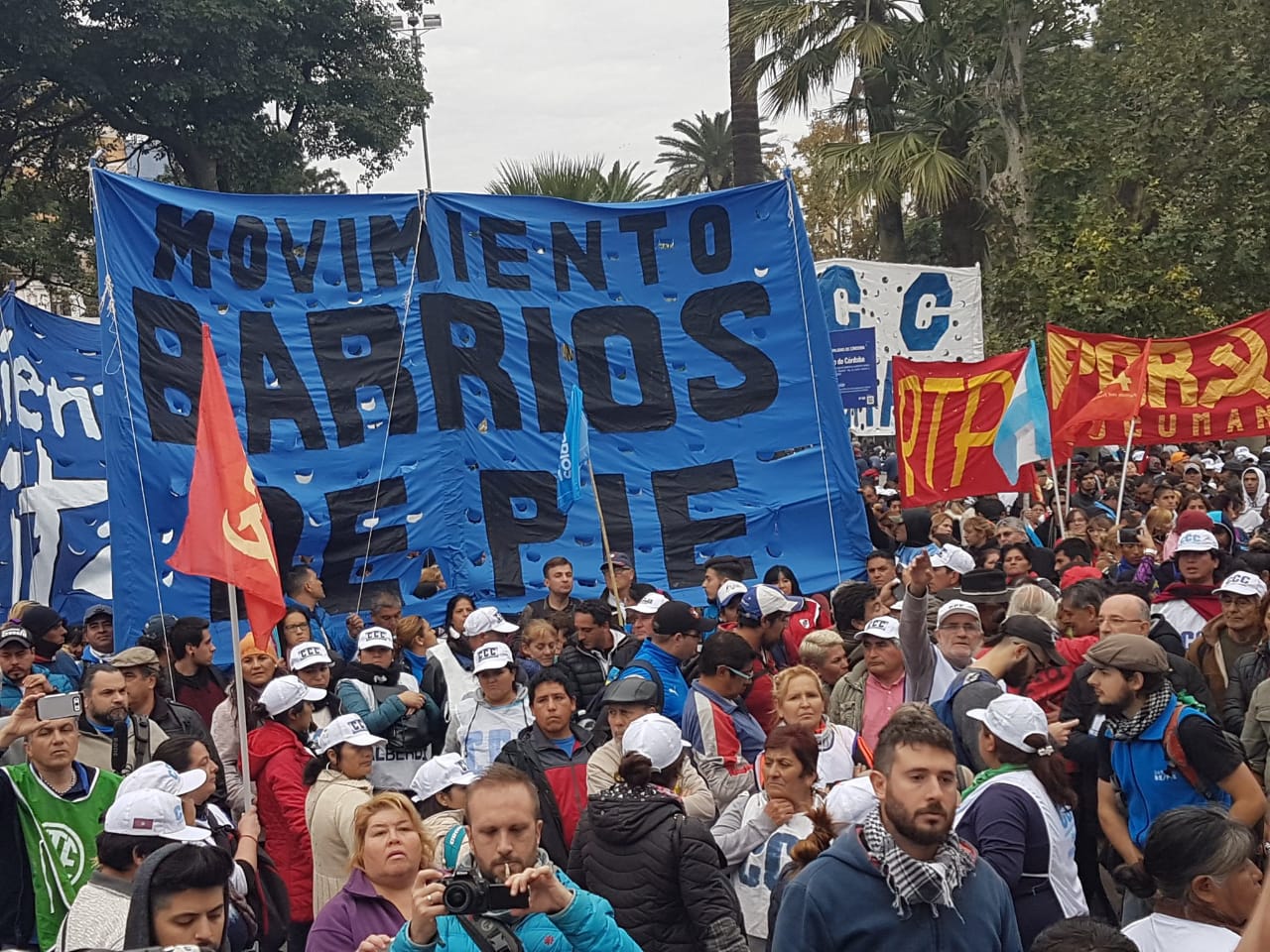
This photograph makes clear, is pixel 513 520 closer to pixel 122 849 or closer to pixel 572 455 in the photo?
pixel 572 455

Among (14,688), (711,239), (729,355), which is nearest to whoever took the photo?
(14,688)

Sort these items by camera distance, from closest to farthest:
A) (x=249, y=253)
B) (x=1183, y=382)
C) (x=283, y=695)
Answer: (x=283, y=695), (x=249, y=253), (x=1183, y=382)

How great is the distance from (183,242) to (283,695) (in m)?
4.75

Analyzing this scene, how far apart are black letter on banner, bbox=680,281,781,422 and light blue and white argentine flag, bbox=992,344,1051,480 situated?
1.97m

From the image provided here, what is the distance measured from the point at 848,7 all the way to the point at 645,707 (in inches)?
893

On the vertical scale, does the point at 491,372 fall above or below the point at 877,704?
above

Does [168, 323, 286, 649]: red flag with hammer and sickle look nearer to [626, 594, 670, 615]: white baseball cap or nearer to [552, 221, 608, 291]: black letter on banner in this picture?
[626, 594, 670, 615]: white baseball cap

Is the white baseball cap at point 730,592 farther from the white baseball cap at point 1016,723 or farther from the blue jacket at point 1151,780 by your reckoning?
the white baseball cap at point 1016,723

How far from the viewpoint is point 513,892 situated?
2.97 metres

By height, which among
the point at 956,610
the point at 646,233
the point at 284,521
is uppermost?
the point at 646,233

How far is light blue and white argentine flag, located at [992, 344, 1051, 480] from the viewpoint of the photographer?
11539 mm

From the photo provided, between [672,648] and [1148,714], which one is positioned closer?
[1148,714]

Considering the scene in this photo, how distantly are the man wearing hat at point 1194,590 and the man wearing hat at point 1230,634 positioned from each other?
1.94ft

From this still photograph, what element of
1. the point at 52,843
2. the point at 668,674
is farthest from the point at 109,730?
the point at 668,674
